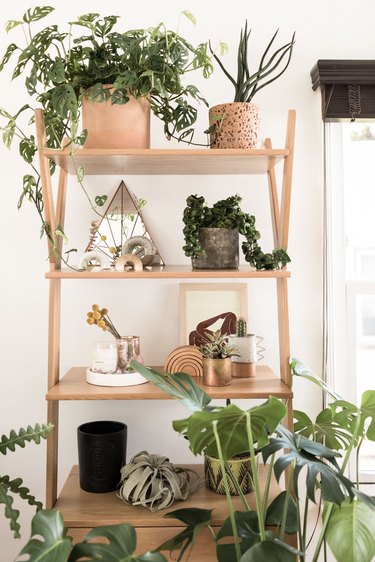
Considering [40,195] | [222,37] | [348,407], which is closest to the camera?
[348,407]

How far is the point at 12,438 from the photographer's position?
5.68 ft

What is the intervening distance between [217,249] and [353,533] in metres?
0.88

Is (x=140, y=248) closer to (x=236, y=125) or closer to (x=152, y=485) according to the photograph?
(x=236, y=125)

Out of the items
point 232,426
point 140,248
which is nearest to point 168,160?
point 140,248

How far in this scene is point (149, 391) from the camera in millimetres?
1784

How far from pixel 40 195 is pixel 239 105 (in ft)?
2.17

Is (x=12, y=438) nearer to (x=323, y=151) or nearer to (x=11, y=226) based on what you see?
(x=11, y=226)

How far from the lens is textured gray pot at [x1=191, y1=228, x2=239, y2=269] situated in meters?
1.87

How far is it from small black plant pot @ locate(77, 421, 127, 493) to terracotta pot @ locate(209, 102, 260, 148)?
3.13 ft

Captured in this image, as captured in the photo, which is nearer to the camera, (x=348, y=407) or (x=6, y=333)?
(x=348, y=407)

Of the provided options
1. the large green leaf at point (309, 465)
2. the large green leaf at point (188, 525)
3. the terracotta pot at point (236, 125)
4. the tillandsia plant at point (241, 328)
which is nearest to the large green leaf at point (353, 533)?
the large green leaf at point (309, 465)

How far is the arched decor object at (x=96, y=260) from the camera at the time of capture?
1853mm

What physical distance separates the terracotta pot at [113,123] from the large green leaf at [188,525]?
1041 millimetres

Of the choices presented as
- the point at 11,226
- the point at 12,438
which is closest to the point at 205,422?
the point at 12,438
